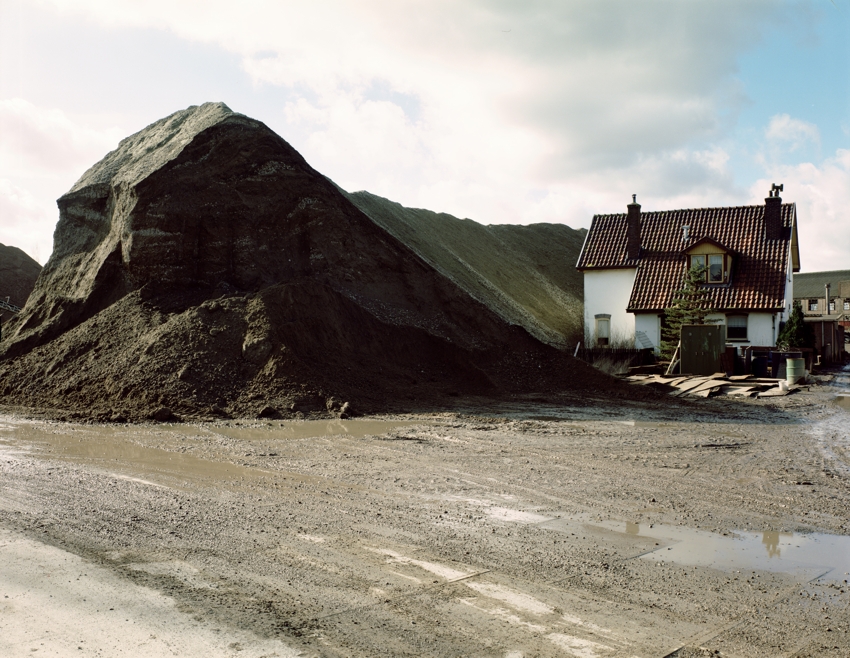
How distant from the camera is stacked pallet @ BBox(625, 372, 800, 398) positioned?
826 inches

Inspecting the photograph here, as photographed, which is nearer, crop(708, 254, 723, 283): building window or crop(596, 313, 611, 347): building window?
crop(708, 254, 723, 283): building window

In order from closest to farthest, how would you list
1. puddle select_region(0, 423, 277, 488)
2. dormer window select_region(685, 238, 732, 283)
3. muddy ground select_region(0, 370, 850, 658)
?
muddy ground select_region(0, 370, 850, 658) → puddle select_region(0, 423, 277, 488) → dormer window select_region(685, 238, 732, 283)

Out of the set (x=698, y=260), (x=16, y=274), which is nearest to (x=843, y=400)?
(x=698, y=260)

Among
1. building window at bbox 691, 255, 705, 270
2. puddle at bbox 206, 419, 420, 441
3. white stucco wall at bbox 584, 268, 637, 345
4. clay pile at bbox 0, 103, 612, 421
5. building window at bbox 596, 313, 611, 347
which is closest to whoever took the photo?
puddle at bbox 206, 419, 420, 441

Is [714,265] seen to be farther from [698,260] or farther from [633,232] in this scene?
[633,232]

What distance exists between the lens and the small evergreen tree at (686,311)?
2914cm

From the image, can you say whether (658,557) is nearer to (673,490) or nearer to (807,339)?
(673,490)

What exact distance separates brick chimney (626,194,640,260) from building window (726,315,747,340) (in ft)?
17.8

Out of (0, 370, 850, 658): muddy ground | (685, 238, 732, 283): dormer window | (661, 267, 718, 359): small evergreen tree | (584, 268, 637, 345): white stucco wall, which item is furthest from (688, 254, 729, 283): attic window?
(0, 370, 850, 658): muddy ground

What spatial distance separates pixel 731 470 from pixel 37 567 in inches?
339

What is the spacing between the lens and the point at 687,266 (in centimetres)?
3303

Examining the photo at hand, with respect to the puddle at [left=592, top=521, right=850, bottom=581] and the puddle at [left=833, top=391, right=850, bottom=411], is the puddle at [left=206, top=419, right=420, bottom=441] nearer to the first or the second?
the puddle at [left=592, top=521, right=850, bottom=581]

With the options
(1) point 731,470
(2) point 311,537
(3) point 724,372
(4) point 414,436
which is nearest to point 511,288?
(3) point 724,372

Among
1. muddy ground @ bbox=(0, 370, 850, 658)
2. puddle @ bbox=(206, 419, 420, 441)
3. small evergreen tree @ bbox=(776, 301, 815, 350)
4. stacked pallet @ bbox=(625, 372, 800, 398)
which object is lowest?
muddy ground @ bbox=(0, 370, 850, 658)
